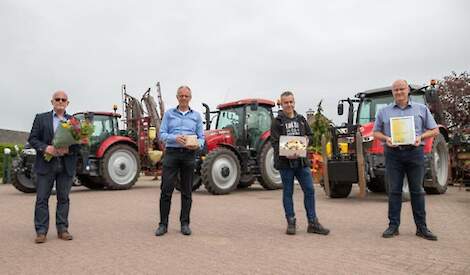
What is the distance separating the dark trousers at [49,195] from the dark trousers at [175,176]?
108cm

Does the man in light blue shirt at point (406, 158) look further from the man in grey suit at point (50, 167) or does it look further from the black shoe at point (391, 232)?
the man in grey suit at point (50, 167)

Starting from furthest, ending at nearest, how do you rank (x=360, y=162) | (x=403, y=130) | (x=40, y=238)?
(x=360, y=162) < (x=403, y=130) < (x=40, y=238)

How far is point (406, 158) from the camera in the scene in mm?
5074

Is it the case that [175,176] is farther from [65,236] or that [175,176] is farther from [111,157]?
[111,157]

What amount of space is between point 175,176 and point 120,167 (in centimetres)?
739

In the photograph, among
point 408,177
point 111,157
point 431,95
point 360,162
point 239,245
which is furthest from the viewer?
point 111,157

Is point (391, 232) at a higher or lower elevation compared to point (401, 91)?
lower

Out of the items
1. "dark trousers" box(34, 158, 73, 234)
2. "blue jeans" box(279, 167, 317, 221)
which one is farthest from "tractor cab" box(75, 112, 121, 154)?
"blue jeans" box(279, 167, 317, 221)

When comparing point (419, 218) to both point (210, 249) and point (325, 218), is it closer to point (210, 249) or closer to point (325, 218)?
point (325, 218)

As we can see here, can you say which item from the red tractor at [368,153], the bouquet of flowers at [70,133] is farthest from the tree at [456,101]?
the bouquet of flowers at [70,133]

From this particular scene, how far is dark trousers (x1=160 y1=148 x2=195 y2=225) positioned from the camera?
5375 millimetres

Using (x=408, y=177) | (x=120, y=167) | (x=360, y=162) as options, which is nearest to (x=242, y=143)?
(x=120, y=167)

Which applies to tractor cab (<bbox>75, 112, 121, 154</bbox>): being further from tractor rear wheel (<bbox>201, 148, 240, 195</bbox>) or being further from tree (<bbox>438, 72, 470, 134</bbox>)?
tree (<bbox>438, 72, 470, 134</bbox>)

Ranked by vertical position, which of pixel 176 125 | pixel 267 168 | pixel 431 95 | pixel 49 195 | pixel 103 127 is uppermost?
pixel 431 95
